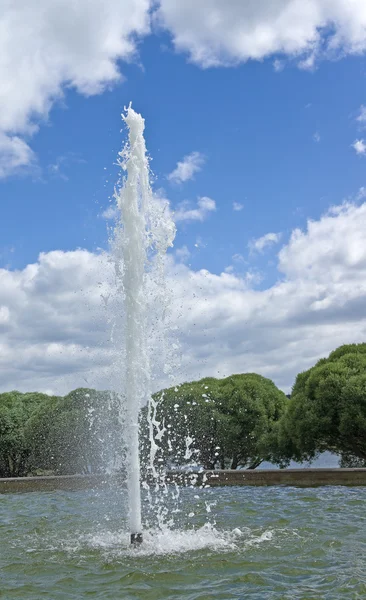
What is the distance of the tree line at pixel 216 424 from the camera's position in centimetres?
2073

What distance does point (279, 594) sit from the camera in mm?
6375

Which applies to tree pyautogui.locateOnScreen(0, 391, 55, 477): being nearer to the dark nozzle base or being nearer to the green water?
the green water

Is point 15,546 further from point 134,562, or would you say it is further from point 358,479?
point 358,479

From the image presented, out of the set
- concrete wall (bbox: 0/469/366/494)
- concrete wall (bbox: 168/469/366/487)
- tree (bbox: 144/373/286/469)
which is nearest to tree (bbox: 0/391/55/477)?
tree (bbox: 144/373/286/469)

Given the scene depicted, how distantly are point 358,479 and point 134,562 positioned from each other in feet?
35.0

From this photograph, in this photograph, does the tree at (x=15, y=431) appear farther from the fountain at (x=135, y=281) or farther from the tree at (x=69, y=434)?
the fountain at (x=135, y=281)

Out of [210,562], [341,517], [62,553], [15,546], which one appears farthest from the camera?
[341,517]

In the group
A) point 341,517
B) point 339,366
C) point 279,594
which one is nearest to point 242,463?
point 339,366

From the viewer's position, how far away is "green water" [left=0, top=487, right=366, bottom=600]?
22.0 feet

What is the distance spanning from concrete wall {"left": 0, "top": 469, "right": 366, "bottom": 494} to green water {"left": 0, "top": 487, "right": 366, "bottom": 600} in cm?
330

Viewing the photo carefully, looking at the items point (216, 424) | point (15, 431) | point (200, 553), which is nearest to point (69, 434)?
point (15, 431)

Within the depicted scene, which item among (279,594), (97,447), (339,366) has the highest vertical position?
(339,366)

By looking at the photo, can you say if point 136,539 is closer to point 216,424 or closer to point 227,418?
point 227,418

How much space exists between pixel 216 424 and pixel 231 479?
260 inches
